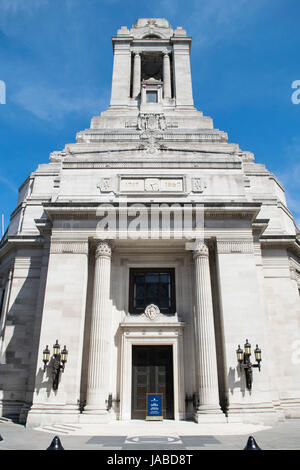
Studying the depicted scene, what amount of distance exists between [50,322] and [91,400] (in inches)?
193

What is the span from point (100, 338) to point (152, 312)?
3953mm

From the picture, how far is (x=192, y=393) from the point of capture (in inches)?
822

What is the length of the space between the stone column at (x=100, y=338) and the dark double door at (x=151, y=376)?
6.64 feet

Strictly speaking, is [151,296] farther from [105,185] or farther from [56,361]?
[105,185]

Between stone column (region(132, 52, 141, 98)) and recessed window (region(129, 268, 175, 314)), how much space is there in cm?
2310

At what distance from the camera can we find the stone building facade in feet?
64.1

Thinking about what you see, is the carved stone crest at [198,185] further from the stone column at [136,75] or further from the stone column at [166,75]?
the stone column at [136,75]

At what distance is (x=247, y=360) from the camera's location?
19203 millimetres

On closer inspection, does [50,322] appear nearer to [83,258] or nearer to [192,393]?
[83,258]

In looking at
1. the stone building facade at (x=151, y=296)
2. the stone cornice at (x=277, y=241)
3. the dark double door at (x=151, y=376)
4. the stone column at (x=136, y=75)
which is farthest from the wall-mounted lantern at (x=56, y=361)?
the stone column at (x=136, y=75)


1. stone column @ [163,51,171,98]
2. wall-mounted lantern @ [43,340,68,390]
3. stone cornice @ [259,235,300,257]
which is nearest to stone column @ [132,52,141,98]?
stone column @ [163,51,171,98]

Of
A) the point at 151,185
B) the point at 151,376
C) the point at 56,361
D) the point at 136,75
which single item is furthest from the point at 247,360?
the point at 136,75

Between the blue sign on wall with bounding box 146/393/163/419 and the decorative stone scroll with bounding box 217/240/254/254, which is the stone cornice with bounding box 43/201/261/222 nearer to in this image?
the decorative stone scroll with bounding box 217/240/254/254
